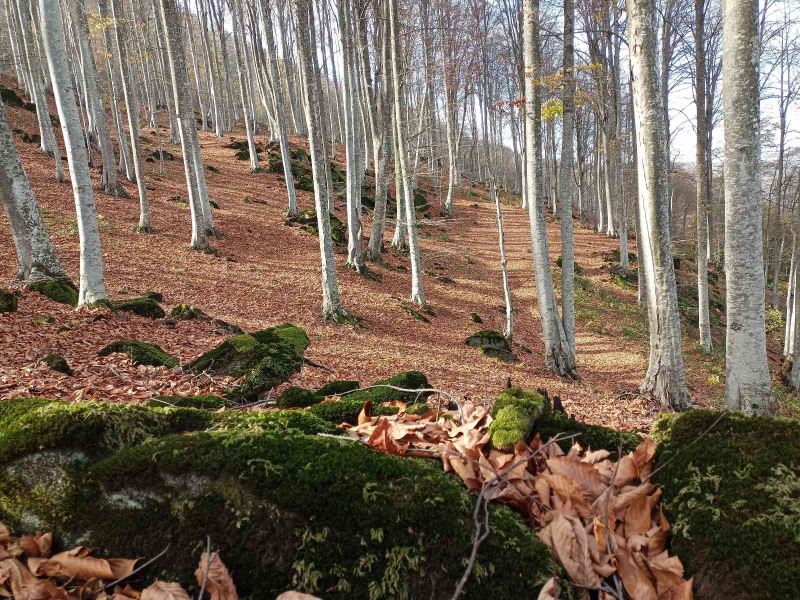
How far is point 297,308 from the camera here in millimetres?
11391

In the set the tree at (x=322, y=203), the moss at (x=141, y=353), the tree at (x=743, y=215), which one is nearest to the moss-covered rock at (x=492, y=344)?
the tree at (x=322, y=203)

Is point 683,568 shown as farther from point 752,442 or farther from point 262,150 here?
point 262,150

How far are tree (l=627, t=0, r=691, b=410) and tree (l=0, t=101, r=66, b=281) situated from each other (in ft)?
33.0

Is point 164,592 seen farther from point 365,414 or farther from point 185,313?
point 185,313

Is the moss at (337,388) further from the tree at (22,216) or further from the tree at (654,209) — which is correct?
the tree at (22,216)

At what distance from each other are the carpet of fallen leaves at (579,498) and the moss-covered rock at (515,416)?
0.04 meters

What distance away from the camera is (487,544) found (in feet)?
5.20

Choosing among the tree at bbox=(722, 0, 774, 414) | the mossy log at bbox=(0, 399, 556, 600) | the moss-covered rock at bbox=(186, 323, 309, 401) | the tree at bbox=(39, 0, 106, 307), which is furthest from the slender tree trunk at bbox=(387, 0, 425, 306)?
the mossy log at bbox=(0, 399, 556, 600)

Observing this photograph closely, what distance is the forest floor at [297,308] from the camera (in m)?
5.90

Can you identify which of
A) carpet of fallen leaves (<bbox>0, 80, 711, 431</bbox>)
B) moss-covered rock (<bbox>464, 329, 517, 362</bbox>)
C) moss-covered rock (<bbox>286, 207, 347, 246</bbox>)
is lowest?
moss-covered rock (<bbox>464, 329, 517, 362</bbox>)

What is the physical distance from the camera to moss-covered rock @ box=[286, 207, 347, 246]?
17.8m

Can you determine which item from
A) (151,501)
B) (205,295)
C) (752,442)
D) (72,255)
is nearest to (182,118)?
(72,255)

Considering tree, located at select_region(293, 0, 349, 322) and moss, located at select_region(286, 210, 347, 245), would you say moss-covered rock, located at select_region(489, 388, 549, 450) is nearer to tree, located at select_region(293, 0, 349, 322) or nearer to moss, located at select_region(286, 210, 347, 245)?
tree, located at select_region(293, 0, 349, 322)

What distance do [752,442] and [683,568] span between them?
65 cm
